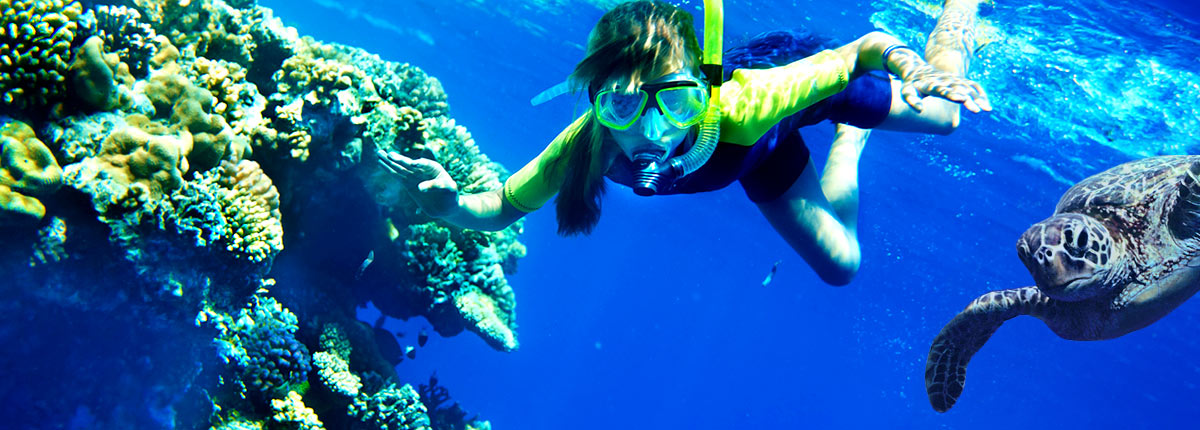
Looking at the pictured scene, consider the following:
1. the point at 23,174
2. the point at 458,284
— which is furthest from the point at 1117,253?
the point at 23,174

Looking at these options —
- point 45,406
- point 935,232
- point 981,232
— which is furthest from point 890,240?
point 45,406

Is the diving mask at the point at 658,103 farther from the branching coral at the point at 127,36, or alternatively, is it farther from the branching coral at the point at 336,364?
the branching coral at the point at 336,364

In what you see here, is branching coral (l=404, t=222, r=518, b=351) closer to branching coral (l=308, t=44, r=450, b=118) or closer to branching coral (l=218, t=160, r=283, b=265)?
branching coral (l=308, t=44, r=450, b=118)

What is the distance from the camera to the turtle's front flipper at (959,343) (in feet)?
12.1

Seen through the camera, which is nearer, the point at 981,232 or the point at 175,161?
the point at 175,161

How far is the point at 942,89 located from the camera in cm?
252

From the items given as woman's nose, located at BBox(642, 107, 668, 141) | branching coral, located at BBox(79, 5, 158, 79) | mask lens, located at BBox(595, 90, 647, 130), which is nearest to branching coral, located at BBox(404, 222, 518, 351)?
branching coral, located at BBox(79, 5, 158, 79)

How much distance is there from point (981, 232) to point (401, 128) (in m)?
30.2

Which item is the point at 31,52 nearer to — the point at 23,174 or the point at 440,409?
the point at 23,174

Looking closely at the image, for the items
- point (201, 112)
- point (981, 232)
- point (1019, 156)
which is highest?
point (201, 112)

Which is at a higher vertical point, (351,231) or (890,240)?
(351,231)

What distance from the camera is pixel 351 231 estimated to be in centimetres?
518

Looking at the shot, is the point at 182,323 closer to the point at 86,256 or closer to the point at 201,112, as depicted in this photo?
the point at 86,256

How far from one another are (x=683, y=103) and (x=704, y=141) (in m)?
0.33
